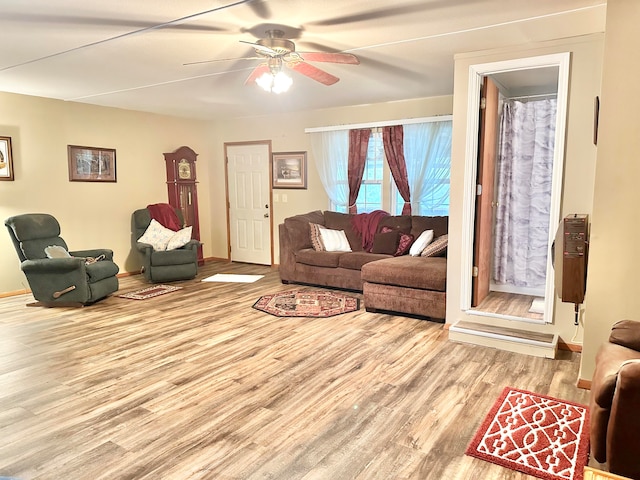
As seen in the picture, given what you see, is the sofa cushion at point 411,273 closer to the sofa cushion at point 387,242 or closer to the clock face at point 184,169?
the sofa cushion at point 387,242

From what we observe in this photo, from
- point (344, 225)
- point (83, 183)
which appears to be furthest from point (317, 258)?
point (83, 183)

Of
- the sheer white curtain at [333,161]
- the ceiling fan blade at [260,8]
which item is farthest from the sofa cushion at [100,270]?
the ceiling fan blade at [260,8]

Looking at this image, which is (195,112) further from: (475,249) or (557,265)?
(557,265)

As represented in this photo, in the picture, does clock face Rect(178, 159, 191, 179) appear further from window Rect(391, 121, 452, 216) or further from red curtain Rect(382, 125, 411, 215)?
window Rect(391, 121, 452, 216)

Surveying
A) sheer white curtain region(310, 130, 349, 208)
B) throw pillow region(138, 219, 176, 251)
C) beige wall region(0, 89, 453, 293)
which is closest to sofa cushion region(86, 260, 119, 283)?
throw pillow region(138, 219, 176, 251)

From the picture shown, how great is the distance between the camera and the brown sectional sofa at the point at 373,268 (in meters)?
4.33

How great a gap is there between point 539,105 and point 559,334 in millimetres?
2561

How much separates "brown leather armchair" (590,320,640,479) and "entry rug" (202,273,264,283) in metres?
4.70

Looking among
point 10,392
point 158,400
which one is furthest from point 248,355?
point 10,392

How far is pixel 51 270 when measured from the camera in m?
4.73

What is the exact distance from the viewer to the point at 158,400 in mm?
2764

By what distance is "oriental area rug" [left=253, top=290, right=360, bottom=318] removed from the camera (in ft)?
15.1

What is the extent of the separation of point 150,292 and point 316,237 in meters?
2.22

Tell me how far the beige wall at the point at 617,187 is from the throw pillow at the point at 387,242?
274 centimetres
